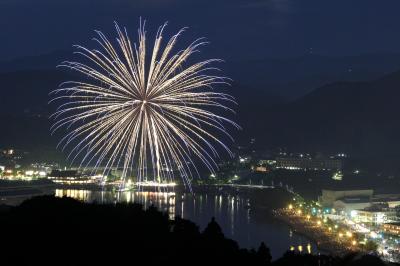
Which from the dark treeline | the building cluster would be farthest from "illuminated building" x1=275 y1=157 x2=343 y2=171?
the dark treeline

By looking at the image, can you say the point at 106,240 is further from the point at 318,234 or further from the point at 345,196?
the point at 345,196

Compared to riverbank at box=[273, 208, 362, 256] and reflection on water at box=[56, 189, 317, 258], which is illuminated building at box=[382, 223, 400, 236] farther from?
reflection on water at box=[56, 189, 317, 258]

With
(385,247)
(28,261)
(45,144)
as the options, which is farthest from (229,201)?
(28,261)

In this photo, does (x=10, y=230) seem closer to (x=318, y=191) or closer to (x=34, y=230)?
(x=34, y=230)

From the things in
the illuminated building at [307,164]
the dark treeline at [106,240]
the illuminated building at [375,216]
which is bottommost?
the illuminated building at [375,216]

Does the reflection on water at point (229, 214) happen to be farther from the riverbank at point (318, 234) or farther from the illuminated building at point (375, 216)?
the illuminated building at point (375, 216)

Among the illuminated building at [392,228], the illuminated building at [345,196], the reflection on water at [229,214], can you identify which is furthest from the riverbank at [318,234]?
the illuminated building at [345,196]
